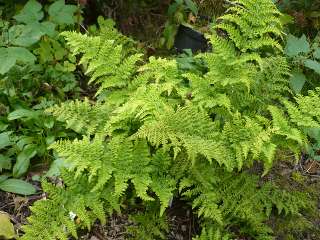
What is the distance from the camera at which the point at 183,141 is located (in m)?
2.63

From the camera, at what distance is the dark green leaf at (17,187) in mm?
3188

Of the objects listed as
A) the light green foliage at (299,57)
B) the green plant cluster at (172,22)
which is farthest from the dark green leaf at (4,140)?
the light green foliage at (299,57)

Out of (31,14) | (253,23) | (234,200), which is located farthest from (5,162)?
(253,23)

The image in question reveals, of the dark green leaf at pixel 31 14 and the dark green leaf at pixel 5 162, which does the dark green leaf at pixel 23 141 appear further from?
the dark green leaf at pixel 31 14

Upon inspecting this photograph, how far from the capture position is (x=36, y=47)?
4.00 m

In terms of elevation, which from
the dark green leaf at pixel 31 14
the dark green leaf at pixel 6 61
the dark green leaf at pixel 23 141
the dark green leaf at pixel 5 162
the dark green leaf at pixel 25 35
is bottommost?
the dark green leaf at pixel 5 162

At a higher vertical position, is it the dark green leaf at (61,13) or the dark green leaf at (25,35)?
the dark green leaf at (61,13)

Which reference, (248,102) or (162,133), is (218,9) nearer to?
(248,102)

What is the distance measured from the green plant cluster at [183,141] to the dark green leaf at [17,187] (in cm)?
24

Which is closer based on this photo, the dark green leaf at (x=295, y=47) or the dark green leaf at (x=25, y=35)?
the dark green leaf at (x=25, y=35)

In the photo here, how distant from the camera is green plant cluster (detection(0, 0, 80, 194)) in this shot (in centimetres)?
330

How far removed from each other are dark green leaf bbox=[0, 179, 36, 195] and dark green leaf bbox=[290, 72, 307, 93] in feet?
7.02

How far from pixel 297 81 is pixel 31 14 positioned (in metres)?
2.16

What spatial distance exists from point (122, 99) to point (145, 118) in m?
0.36
